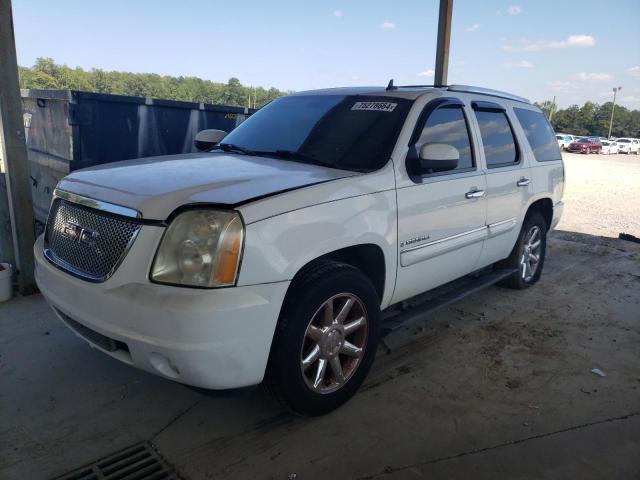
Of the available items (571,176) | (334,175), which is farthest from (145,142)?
(571,176)

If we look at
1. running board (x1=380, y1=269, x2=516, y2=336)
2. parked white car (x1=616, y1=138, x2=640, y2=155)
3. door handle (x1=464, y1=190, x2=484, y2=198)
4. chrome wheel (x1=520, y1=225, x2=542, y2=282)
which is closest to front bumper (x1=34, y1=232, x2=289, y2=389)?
running board (x1=380, y1=269, x2=516, y2=336)

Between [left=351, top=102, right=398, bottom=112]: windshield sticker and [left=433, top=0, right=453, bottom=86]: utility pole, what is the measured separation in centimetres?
421

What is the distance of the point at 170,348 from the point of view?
231 cm

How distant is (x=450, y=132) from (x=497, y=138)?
0.83m

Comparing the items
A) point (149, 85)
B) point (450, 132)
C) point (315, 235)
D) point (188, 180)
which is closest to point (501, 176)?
point (450, 132)

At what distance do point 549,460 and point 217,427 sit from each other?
1774 millimetres

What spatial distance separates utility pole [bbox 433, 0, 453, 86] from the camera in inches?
294

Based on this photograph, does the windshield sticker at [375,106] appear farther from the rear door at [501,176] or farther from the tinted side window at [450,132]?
the rear door at [501,176]

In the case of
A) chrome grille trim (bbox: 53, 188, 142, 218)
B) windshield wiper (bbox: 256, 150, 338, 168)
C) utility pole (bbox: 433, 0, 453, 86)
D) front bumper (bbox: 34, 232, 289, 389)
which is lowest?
front bumper (bbox: 34, 232, 289, 389)

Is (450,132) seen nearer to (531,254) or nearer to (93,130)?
(531,254)

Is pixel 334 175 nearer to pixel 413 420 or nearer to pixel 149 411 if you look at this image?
pixel 413 420

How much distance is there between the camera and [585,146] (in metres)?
43.6

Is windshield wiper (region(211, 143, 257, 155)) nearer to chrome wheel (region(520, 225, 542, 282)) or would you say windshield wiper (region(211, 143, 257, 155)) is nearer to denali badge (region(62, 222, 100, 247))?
denali badge (region(62, 222, 100, 247))

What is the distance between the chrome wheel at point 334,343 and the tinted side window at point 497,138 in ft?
6.45
